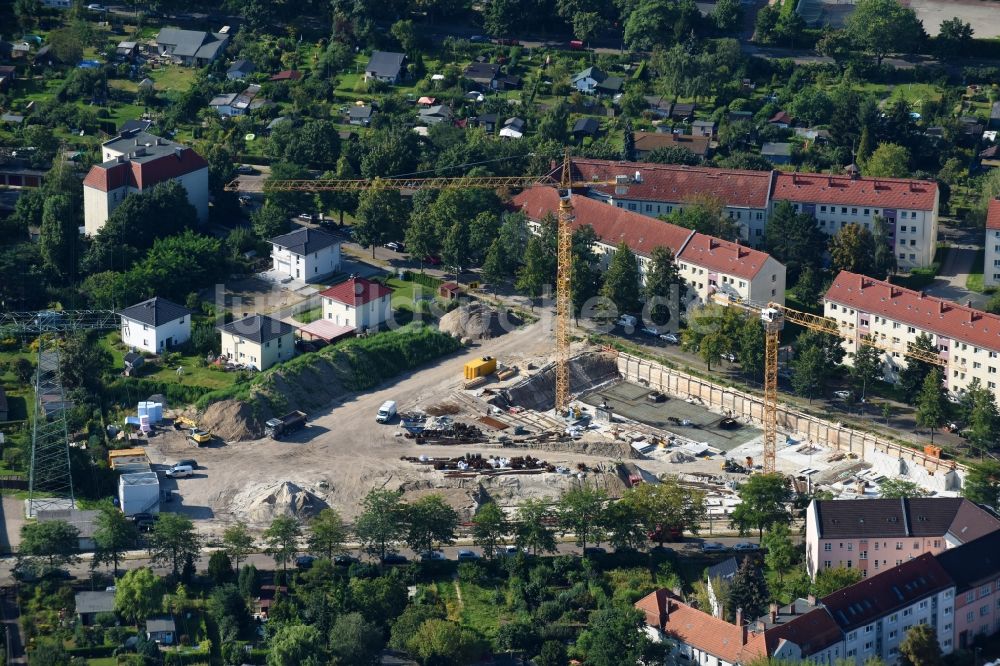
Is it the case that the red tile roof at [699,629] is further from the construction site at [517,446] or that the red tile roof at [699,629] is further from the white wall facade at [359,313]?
the white wall facade at [359,313]

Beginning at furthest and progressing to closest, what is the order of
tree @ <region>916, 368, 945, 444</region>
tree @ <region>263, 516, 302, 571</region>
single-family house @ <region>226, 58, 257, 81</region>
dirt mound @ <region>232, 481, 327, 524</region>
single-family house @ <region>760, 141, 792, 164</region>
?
single-family house @ <region>226, 58, 257, 81</region> → single-family house @ <region>760, 141, 792, 164</region> → tree @ <region>916, 368, 945, 444</region> → dirt mound @ <region>232, 481, 327, 524</region> → tree @ <region>263, 516, 302, 571</region>

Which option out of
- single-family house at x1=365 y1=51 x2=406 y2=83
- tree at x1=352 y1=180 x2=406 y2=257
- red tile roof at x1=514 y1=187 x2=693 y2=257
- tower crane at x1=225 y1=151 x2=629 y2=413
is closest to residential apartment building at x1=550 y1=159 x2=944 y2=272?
tower crane at x1=225 y1=151 x2=629 y2=413

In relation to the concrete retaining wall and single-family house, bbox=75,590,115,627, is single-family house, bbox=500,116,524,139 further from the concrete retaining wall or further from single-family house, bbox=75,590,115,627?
single-family house, bbox=75,590,115,627

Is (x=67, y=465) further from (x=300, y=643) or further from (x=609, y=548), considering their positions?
(x=609, y=548)

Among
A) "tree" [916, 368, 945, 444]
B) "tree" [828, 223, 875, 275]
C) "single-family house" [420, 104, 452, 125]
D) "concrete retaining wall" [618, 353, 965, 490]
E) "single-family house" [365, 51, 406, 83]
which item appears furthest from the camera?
"single-family house" [365, 51, 406, 83]

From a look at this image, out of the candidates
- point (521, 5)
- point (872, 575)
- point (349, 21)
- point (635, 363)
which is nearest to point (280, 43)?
point (349, 21)

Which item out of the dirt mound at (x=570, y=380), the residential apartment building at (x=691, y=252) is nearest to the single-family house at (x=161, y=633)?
the dirt mound at (x=570, y=380)

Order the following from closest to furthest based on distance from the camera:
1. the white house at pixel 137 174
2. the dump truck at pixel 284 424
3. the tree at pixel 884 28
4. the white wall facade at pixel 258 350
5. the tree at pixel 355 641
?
the tree at pixel 355 641 < the dump truck at pixel 284 424 < the white wall facade at pixel 258 350 < the white house at pixel 137 174 < the tree at pixel 884 28
